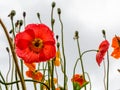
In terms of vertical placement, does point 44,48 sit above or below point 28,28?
below

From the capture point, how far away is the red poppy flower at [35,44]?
Answer: 1605 millimetres

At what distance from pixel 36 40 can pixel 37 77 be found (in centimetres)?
100

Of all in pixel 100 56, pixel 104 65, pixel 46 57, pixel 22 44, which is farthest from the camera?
Answer: pixel 104 65

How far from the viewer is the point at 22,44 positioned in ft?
5.54

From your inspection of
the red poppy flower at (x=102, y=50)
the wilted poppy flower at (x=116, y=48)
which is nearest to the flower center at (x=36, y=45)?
the red poppy flower at (x=102, y=50)

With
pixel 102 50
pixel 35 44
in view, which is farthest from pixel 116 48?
pixel 35 44

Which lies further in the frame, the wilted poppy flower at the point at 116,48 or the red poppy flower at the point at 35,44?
the wilted poppy flower at the point at 116,48

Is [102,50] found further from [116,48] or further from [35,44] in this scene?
[116,48]

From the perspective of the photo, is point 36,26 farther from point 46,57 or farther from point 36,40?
point 46,57

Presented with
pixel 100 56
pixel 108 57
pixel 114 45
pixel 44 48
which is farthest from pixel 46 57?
pixel 114 45

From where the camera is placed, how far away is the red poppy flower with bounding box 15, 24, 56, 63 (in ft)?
5.27

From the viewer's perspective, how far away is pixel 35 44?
1.78 meters

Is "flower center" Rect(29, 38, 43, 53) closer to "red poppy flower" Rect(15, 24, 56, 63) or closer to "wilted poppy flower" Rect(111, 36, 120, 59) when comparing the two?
"red poppy flower" Rect(15, 24, 56, 63)

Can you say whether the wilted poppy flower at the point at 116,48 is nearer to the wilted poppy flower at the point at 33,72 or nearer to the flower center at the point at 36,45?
the wilted poppy flower at the point at 33,72
